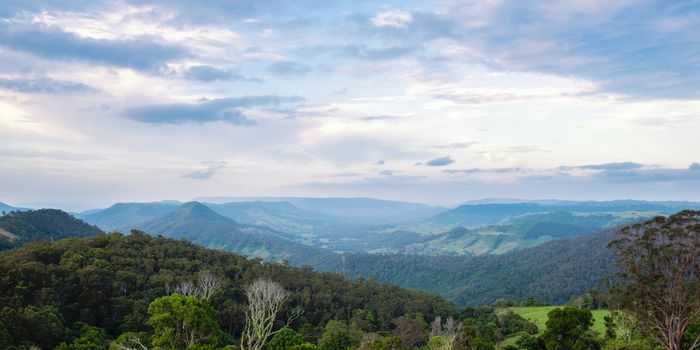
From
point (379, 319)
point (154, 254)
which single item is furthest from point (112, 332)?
point (379, 319)

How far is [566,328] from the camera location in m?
40.1

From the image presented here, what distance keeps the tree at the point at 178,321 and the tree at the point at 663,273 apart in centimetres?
2565

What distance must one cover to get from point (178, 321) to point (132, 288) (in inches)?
1432

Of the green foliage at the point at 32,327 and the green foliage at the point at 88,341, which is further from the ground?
the green foliage at the point at 32,327

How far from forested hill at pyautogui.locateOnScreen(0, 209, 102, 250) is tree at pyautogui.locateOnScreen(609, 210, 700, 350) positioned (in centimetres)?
12048

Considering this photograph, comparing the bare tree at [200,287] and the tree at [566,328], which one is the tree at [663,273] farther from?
the bare tree at [200,287]

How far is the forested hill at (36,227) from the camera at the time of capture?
116062mm

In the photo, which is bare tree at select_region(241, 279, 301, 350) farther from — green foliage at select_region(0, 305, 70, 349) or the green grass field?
the green grass field

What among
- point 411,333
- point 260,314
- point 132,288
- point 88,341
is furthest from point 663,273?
point 132,288

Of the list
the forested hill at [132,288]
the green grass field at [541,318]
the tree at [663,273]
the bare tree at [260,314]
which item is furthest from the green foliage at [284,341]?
the green grass field at [541,318]

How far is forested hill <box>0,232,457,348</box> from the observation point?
4475cm

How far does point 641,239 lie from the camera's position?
89.1 feet

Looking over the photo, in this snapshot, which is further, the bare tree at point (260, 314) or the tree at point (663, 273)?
the bare tree at point (260, 314)

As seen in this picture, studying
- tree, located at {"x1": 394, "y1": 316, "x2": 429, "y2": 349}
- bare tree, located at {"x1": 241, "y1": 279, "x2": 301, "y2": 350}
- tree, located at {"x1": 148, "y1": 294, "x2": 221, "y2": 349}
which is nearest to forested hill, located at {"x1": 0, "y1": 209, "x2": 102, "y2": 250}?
tree, located at {"x1": 394, "y1": 316, "x2": 429, "y2": 349}
